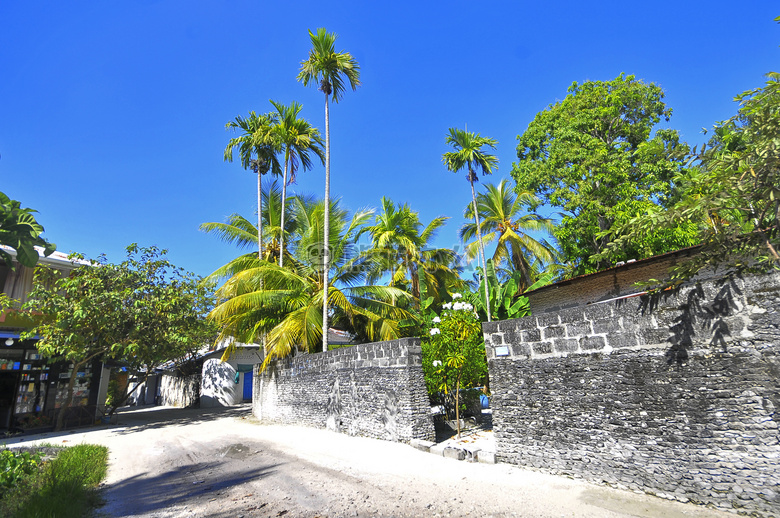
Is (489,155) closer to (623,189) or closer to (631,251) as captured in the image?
(623,189)

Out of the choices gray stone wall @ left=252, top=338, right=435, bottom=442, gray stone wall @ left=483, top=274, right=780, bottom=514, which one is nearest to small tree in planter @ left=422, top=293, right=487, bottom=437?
gray stone wall @ left=252, top=338, right=435, bottom=442

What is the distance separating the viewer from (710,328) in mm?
4188

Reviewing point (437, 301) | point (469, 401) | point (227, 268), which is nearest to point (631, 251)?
point (437, 301)

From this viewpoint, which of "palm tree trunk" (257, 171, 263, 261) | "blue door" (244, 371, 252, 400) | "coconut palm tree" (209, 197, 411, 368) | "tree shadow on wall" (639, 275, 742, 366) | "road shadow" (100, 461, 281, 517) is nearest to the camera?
"tree shadow on wall" (639, 275, 742, 366)

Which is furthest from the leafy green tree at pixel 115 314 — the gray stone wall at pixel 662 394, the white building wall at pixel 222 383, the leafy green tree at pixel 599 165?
the leafy green tree at pixel 599 165

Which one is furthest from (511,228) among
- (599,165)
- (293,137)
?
(293,137)

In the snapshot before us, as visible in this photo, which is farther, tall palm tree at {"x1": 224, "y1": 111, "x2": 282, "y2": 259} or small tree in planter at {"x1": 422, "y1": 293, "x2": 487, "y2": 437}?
tall palm tree at {"x1": 224, "y1": 111, "x2": 282, "y2": 259}

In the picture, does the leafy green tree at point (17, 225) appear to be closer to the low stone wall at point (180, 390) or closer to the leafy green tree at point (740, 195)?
the leafy green tree at point (740, 195)

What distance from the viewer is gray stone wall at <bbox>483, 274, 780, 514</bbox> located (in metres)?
3.85

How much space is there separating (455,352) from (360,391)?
9.03ft

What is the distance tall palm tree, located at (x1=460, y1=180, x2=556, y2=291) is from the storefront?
18.6 meters

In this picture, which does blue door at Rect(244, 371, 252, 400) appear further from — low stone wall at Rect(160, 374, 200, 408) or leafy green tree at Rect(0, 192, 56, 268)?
leafy green tree at Rect(0, 192, 56, 268)

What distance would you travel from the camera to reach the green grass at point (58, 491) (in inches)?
176

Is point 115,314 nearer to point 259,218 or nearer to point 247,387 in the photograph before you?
point 259,218
